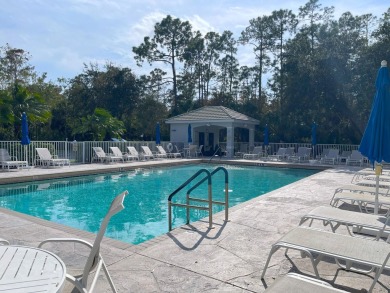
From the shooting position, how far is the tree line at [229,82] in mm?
19328

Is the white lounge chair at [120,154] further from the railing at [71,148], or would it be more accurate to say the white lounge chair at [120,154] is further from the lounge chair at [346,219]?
the lounge chair at [346,219]

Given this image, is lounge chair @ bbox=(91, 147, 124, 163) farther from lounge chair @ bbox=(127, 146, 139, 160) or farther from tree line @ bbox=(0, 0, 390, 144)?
tree line @ bbox=(0, 0, 390, 144)

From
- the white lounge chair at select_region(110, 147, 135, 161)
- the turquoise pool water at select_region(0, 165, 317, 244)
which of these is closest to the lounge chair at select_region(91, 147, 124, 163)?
the white lounge chair at select_region(110, 147, 135, 161)

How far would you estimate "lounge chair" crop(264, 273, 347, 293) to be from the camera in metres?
2.07

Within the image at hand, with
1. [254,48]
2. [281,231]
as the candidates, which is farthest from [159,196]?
[254,48]

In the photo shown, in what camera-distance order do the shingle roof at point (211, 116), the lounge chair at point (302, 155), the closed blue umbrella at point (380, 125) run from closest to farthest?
1. the closed blue umbrella at point (380, 125)
2. the lounge chair at point (302, 155)
3. the shingle roof at point (211, 116)

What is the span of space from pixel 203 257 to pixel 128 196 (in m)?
5.83

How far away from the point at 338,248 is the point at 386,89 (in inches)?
124

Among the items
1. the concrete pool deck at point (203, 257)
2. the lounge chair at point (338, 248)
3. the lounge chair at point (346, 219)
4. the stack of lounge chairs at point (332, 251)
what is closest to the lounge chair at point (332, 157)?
the concrete pool deck at point (203, 257)

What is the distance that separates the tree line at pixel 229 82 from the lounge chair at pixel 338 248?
1358 centimetres

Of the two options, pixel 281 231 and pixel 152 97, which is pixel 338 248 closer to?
pixel 281 231

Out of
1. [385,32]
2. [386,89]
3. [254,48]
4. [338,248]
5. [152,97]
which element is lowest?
[338,248]

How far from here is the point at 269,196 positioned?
7.33 m

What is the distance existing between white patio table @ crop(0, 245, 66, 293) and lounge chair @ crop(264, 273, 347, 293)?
1.27m
